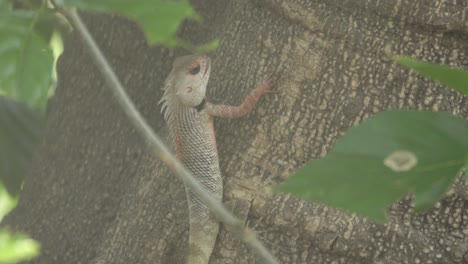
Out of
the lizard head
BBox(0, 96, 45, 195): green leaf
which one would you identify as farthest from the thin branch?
BBox(0, 96, 45, 195): green leaf

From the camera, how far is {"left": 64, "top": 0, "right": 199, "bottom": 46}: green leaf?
78 centimetres

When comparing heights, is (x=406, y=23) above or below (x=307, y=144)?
above

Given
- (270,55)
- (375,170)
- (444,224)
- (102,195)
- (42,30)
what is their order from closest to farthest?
(375,170) < (444,224) < (270,55) < (102,195) < (42,30)

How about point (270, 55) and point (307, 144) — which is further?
point (270, 55)

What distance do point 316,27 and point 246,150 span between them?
450mm

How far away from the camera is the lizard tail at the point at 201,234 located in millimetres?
2432

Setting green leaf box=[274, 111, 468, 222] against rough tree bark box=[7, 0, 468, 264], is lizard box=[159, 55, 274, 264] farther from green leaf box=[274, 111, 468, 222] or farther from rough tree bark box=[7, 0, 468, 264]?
green leaf box=[274, 111, 468, 222]

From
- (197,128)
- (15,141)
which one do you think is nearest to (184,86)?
(197,128)

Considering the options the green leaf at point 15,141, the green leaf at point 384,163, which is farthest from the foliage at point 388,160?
the green leaf at point 15,141

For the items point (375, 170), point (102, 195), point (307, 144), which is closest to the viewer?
point (375, 170)

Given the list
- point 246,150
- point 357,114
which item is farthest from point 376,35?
point 246,150

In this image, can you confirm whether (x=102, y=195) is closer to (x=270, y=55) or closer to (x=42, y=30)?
(x=42, y=30)

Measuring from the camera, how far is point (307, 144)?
224 centimetres

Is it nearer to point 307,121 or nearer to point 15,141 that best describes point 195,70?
point 307,121
